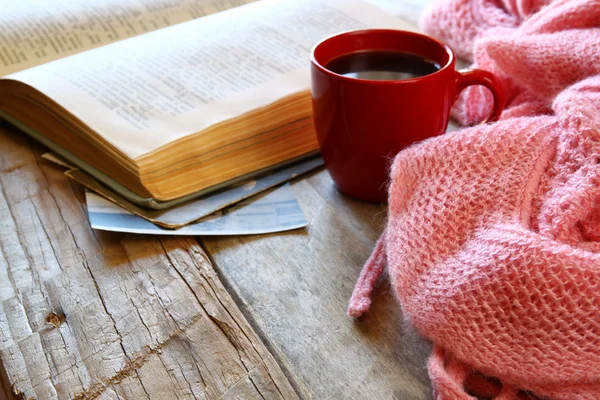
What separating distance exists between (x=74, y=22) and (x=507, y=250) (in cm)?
56

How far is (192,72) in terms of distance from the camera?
1.85 feet

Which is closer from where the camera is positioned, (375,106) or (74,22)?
(375,106)

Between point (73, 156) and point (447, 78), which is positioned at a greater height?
point (447, 78)

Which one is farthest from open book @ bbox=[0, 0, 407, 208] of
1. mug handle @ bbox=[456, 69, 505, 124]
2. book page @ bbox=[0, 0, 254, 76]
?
mug handle @ bbox=[456, 69, 505, 124]

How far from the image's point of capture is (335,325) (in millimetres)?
367

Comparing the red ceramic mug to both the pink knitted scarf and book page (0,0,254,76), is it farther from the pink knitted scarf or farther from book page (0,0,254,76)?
book page (0,0,254,76)

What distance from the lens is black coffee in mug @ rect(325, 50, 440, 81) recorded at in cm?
48

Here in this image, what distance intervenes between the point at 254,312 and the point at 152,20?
444 millimetres

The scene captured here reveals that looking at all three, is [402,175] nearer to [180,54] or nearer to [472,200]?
[472,200]

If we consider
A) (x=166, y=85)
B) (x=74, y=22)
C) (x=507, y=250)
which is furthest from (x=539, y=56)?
(x=74, y=22)

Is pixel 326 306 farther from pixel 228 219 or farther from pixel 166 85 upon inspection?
pixel 166 85

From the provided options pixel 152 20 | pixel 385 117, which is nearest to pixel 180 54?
pixel 152 20

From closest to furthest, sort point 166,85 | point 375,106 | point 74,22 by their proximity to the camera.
→ point 375,106 → point 166,85 → point 74,22

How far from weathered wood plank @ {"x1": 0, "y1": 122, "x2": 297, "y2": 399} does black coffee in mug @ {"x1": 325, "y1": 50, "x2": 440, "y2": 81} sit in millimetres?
193
